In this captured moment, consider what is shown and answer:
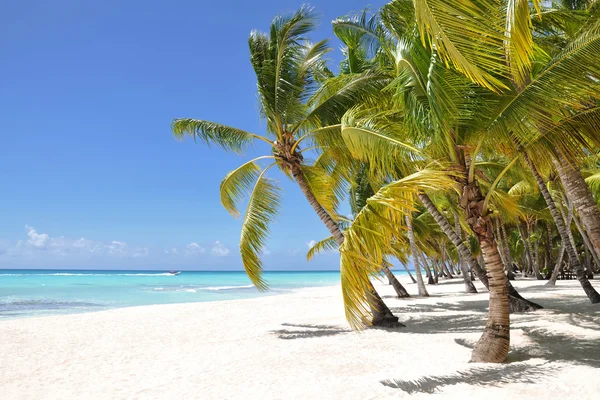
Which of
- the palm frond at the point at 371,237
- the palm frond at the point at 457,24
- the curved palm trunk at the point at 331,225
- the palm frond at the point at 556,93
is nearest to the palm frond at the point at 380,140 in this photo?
the palm frond at the point at 371,237

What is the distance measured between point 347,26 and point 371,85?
1.74 meters

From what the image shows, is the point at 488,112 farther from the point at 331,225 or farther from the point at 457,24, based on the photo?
the point at 331,225

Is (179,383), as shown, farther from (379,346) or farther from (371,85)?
(371,85)

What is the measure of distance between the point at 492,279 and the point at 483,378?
1186 millimetres

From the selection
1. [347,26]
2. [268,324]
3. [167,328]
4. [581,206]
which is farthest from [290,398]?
[347,26]

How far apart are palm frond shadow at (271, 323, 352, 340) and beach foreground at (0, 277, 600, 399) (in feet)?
0.08

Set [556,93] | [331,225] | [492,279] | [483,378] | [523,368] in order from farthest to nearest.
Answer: [331,225], [492,279], [523,368], [483,378], [556,93]

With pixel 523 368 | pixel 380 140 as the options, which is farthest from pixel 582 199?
pixel 380 140

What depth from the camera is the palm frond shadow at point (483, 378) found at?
4.27m

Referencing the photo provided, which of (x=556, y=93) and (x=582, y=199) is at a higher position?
(x=556, y=93)

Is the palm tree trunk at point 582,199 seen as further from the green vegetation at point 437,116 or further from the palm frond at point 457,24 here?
the palm frond at point 457,24

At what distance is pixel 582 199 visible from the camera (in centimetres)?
561

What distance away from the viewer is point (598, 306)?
29.5 feet

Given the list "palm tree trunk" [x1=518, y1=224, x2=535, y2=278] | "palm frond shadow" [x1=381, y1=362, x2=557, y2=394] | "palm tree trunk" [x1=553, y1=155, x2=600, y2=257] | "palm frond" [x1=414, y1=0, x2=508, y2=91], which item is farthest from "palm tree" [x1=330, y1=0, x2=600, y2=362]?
"palm tree trunk" [x1=518, y1=224, x2=535, y2=278]
